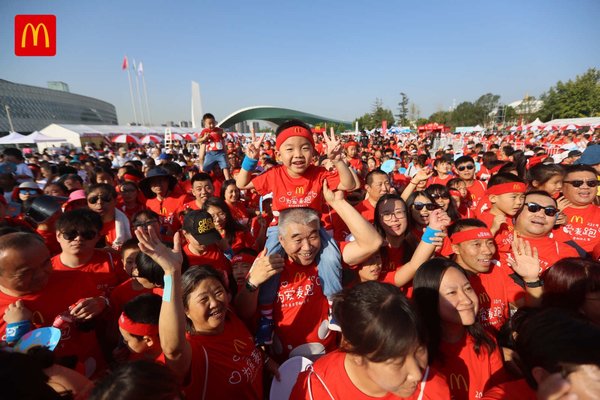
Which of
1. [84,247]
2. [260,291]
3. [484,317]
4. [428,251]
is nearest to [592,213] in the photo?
[484,317]

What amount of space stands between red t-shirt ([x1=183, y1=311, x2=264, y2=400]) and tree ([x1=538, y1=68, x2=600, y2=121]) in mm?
68412

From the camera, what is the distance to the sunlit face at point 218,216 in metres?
3.87

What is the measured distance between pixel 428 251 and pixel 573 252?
6.22 ft

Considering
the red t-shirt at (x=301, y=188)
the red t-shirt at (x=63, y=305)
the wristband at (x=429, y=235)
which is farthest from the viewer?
the red t-shirt at (x=301, y=188)

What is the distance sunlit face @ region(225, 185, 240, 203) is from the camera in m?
5.06

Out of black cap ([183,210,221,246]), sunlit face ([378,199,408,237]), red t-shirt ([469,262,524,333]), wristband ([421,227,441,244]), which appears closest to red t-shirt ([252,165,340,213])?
sunlit face ([378,199,408,237])

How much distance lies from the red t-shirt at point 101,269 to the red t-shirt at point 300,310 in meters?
1.78

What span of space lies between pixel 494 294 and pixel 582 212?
231cm

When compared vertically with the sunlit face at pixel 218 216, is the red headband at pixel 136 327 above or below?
below

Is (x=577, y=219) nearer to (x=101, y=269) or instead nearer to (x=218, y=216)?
(x=218, y=216)

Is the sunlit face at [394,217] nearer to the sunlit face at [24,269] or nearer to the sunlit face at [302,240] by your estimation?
the sunlit face at [302,240]

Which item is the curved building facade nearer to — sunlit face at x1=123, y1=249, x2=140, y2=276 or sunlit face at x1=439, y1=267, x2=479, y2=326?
sunlit face at x1=123, y1=249, x2=140, y2=276

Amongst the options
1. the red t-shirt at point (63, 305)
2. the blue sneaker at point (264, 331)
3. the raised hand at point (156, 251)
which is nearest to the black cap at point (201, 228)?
the red t-shirt at point (63, 305)

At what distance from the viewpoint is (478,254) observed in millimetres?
2656
